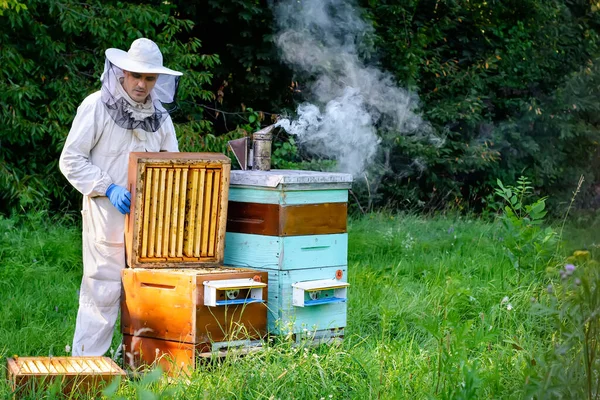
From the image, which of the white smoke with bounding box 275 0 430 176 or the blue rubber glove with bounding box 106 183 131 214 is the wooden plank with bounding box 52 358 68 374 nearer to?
the blue rubber glove with bounding box 106 183 131 214

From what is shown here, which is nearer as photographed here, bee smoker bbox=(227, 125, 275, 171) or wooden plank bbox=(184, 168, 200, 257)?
wooden plank bbox=(184, 168, 200, 257)

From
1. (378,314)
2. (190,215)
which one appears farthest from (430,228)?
(190,215)

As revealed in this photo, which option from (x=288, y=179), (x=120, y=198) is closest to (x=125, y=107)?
(x=120, y=198)

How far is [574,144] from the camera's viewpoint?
36.6 ft

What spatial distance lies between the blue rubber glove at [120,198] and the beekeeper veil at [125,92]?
32 centimetres

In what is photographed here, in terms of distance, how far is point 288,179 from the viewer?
348 centimetres

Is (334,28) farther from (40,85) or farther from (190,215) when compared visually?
(190,215)

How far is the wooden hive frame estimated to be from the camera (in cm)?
348

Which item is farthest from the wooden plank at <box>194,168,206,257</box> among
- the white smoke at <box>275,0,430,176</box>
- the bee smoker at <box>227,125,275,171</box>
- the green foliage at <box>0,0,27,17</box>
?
the white smoke at <box>275,0,430,176</box>

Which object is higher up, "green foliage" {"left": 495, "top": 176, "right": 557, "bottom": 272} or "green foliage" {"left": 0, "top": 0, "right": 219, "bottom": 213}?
"green foliage" {"left": 0, "top": 0, "right": 219, "bottom": 213}

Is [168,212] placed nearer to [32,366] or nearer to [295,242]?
[295,242]

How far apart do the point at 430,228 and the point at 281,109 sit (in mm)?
2334

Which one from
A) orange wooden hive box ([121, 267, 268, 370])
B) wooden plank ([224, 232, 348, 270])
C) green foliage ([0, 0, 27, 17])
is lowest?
orange wooden hive box ([121, 267, 268, 370])

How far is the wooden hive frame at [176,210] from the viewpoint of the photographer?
11.4 feet
